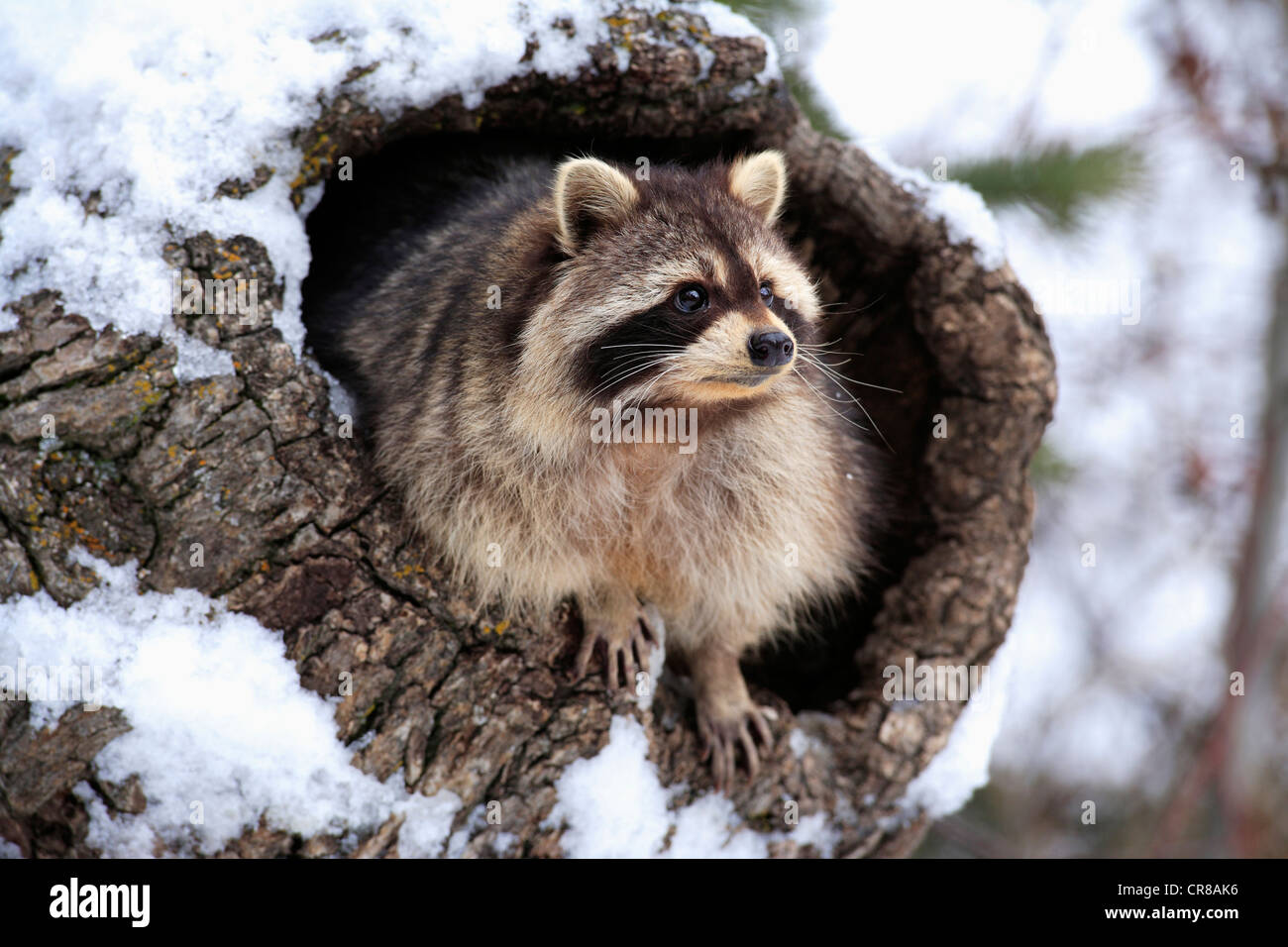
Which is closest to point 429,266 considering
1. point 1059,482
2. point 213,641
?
point 213,641

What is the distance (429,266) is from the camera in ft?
12.9

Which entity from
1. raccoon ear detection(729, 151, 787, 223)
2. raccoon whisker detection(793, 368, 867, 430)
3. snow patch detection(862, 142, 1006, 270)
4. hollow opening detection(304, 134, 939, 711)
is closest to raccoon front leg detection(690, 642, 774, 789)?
hollow opening detection(304, 134, 939, 711)

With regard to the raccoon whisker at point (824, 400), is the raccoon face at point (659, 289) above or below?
above

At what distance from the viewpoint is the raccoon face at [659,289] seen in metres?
2.95

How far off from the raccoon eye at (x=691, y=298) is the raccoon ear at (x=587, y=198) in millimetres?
339

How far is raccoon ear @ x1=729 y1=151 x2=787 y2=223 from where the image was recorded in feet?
11.2

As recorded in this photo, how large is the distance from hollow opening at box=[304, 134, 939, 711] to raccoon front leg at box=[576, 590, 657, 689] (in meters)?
1.05

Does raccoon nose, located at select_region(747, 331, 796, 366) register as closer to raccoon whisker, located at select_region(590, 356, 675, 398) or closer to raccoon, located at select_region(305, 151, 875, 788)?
raccoon, located at select_region(305, 151, 875, 788)

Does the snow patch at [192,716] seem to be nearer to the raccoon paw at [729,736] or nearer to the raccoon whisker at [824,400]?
the raccoon paw at [729,736]

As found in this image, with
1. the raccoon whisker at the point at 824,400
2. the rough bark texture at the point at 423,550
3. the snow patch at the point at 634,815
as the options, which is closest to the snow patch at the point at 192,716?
the rough bark texture at the point at 423,550

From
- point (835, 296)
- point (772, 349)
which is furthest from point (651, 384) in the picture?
point (835, 296)

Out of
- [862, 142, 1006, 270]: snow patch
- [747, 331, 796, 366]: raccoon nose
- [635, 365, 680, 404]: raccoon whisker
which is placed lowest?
[635, 365, 680, 404]: raccoon whisker

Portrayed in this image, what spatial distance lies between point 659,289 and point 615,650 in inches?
48.0

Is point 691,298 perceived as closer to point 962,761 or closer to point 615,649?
point 615,649
